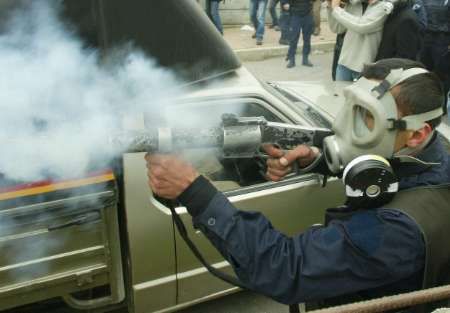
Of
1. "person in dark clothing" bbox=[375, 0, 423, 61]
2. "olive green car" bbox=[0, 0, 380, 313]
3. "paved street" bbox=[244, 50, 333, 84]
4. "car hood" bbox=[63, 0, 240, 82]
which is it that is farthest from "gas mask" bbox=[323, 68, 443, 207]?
"paved street" bbox=[244, 50, 333, 84]

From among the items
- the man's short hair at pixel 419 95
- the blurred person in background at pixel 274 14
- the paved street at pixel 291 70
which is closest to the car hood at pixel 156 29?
the man's short hair at pixel 419 95

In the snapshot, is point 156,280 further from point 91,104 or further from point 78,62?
point 78,62

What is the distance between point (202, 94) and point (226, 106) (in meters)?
0.18

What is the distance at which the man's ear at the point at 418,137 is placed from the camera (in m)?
1.62

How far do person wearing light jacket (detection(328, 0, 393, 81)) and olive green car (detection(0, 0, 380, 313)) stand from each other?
Answer: 2325mm

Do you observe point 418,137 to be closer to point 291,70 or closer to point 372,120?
point 372,120

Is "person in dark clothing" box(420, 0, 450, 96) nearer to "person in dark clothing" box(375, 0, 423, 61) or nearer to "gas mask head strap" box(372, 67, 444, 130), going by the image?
"person in dark clothing" box(375, 0, 423, 61)

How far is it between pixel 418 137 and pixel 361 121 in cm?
21

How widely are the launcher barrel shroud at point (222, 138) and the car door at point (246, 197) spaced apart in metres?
0.66

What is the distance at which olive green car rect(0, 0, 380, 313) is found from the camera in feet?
7.39

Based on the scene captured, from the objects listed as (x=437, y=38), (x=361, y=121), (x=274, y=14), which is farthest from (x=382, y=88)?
(x=274, y=14)

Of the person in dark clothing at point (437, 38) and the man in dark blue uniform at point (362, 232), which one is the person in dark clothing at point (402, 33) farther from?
the man in dark blue uniform at point (362, 232)

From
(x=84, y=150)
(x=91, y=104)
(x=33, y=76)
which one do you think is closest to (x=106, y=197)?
(x=84, y=150)

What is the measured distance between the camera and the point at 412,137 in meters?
1.63
